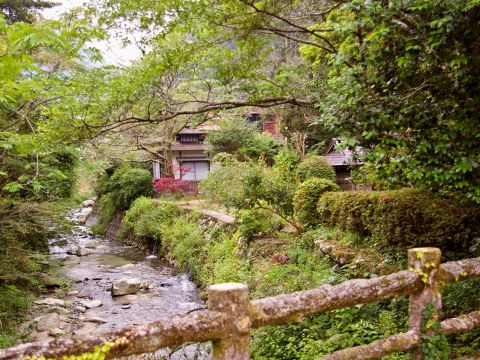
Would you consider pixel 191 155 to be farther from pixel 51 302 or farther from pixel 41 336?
pixel 41 336

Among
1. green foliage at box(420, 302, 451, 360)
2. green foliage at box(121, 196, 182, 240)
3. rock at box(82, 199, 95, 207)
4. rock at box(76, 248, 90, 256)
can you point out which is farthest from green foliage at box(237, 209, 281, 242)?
rock at box(82, 199, 95, 207)

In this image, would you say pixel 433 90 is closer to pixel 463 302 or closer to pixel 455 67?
pixel 455 67

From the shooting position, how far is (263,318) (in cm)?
275

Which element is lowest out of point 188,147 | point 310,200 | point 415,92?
point 310,200

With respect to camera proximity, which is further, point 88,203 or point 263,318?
point 88,203

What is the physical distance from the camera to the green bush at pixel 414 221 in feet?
19.2

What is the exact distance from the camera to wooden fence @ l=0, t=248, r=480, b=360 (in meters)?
2.28

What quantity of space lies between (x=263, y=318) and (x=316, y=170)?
10626 mm

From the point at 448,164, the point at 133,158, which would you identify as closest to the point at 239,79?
the point at 448,164

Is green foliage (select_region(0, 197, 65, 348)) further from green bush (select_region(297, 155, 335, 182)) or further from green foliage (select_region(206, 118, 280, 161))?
green foliage (select_region(206, 118, 280, 161))

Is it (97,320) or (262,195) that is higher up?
(262,195)

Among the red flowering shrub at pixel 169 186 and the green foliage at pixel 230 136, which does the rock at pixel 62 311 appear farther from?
the green foliage at pixel 230 136

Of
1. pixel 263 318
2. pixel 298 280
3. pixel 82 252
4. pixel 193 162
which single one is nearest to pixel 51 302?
pixel 298 280

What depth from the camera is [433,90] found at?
194 inches
